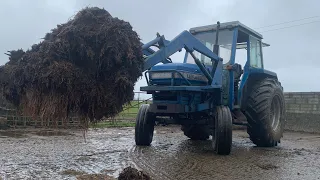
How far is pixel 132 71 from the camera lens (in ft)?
18.2

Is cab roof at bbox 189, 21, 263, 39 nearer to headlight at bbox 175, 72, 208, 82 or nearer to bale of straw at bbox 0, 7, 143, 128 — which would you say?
headlight at bbox 175, 72, 208, 82

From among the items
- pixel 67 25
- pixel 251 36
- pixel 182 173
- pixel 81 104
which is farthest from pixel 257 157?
pixel 67 25

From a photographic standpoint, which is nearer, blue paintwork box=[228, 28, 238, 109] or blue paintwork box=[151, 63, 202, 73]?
blue paintwork box=[151, 63, 202, 73]

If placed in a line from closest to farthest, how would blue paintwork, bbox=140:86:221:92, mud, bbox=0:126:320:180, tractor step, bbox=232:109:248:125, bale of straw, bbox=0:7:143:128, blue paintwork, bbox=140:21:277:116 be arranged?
bale of straw, bbox=0:7:143:128, mud, bbox=0:126:320:180, blue paintwork, bbox=140:21:277:116, blue paintwork, bbox=140:86:221:92, tractor step, bbox=232:109:248:125

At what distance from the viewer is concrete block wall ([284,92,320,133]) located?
43.1 feet

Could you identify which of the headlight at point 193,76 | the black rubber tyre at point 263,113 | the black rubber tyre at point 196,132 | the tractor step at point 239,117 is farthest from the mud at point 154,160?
the headlight at point 193,76

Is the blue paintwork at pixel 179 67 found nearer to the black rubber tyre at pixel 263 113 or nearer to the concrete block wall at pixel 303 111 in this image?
the black rubber tyre at pixel 263 113

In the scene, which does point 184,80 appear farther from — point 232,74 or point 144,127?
point 144,127

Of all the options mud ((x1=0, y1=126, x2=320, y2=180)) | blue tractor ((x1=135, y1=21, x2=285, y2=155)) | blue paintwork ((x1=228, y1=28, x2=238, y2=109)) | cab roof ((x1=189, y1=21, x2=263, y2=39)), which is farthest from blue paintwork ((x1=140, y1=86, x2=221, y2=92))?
cab roof ((x1=189, y1=21, x2=263, y2=39))

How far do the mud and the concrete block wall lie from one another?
385 centimetres

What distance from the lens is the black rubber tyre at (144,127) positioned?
28.1 ft

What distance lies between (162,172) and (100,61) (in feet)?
6.43

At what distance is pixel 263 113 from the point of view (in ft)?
27.9

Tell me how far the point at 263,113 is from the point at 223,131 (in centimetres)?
168
